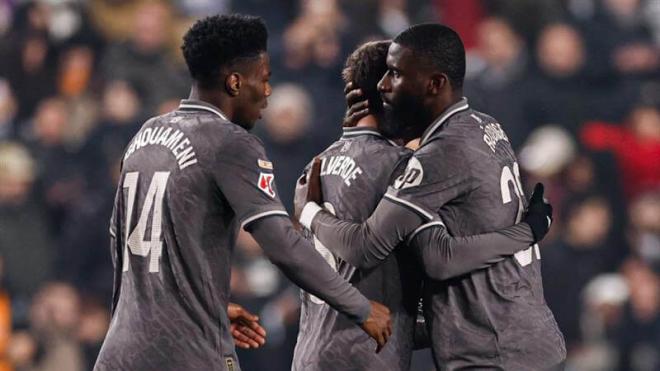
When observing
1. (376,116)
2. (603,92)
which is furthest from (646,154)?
(376,116)

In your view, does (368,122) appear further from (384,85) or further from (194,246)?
(194,246)

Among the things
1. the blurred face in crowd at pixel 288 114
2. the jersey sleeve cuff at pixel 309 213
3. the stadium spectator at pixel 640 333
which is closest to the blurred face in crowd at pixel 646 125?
the stadium spectator at pixel 640 333

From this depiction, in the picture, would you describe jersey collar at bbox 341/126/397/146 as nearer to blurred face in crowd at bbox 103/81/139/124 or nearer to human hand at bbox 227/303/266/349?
human hand at bbox 227/303/266/349

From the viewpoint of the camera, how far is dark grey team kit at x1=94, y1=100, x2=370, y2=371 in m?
3.84

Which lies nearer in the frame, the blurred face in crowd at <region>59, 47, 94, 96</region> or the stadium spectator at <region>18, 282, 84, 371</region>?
the stadium spectator at <region>18, 282, 84, 371</region>

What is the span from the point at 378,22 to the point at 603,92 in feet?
5.32

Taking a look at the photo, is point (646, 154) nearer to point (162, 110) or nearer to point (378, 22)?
point (378, 22)

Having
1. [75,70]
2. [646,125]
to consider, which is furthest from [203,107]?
[75,70]

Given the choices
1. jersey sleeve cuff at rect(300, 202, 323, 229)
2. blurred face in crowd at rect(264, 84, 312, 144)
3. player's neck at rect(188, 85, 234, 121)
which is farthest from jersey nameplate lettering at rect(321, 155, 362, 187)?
blurred face in crowd at rect(264, 84, 312, 144)

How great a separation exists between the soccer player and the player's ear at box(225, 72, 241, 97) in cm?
47

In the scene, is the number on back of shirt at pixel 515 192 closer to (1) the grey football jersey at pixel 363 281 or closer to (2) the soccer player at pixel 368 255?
(2) the soccer player at pixel 368 255

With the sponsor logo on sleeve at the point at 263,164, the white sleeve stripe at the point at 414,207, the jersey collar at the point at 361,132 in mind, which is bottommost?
the white sleeve stripe at the point at 414,207

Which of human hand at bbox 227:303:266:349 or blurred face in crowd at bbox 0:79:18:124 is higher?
human hand at bbox 227:303:266:349

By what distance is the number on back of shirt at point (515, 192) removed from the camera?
416 cm
